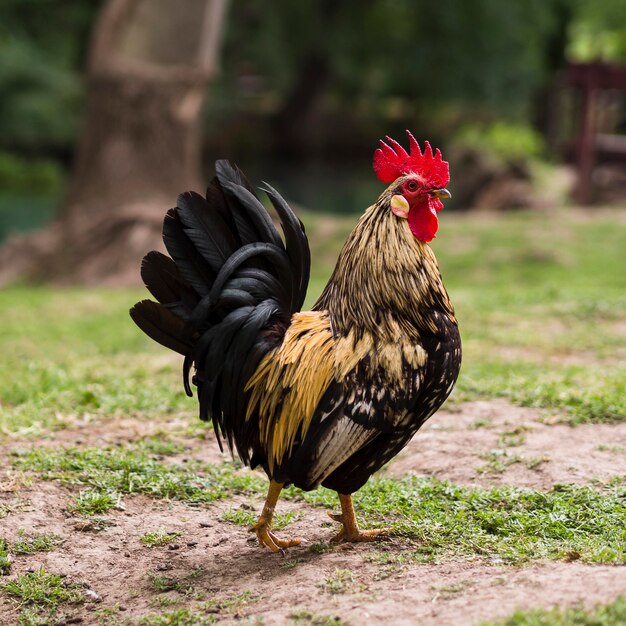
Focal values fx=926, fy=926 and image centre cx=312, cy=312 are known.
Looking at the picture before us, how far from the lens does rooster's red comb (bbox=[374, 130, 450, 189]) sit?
414 cm

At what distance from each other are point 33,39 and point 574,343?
80.7 feet

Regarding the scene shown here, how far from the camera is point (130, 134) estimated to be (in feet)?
46.6

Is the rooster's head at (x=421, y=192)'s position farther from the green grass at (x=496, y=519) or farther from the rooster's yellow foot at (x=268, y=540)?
the rooster's yellow foot at (x=268, y=540)

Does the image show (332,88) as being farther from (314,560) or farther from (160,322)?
(314,560)

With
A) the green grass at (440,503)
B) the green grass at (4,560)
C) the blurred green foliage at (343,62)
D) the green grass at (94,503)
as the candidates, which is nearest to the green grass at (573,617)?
the green grass at (440,503)

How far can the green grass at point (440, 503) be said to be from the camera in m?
4.15

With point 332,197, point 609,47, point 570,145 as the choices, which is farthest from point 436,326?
point 609,47

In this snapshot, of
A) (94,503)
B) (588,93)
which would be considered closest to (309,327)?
(94,503)

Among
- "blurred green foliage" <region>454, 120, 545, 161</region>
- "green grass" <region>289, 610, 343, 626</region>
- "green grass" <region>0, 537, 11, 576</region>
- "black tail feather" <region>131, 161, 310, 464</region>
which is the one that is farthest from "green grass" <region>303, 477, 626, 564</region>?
"blurred green foliage" <region>454, 120, 545, 161</region>

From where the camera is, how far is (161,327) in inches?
164

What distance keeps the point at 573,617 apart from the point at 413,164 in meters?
2.05

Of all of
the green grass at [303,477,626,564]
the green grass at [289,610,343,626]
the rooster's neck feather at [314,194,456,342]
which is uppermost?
the rooster's neck feather at [314,194,456,342]

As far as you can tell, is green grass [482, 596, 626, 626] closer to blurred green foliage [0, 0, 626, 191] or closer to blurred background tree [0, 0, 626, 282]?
blurred background tree [0, 0, 626, 282]

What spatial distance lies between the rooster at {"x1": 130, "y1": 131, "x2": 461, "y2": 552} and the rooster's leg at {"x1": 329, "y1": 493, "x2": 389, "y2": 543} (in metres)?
0.14
